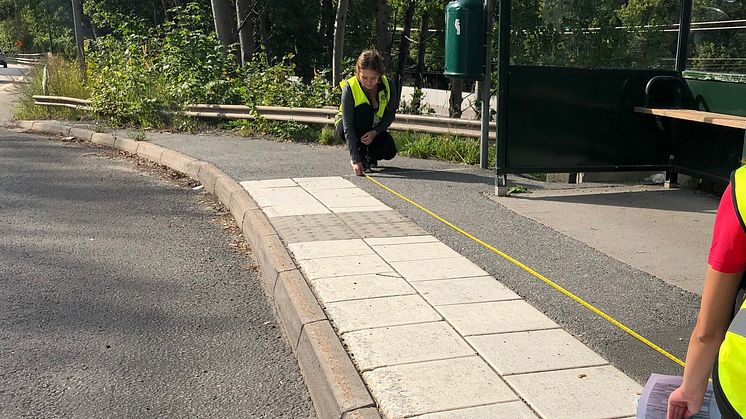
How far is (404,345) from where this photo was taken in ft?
12.6

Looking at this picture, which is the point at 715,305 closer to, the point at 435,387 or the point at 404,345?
the point at 435,387

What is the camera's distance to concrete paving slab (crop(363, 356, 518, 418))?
126 inches

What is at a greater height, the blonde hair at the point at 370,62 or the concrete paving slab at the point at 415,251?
the blonde hair at the point at 370,62

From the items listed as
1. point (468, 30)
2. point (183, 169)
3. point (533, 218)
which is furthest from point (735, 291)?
point (183, 169)

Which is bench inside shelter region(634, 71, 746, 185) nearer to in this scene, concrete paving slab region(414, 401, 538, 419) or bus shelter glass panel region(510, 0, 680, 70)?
bus shelter glass panel region(510, 0, 680, 70)

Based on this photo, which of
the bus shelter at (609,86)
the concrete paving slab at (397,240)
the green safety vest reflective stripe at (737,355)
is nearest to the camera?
the green safety vest reflective stripe at (737,355)

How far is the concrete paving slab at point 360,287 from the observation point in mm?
4638

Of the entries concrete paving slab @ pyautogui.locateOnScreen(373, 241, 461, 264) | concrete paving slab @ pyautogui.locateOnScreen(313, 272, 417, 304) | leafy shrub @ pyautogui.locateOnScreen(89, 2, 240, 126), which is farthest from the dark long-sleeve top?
leafy shrub @ pyautogui.locateOnScreen(89, 2, 240, 126)

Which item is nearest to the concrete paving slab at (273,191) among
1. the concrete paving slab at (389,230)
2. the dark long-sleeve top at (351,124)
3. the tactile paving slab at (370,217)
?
the dark long-sleeve top at (351,124)

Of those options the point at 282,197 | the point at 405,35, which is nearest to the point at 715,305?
the point at 282,197

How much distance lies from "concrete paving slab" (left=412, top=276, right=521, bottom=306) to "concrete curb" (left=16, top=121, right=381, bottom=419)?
0.73 meters

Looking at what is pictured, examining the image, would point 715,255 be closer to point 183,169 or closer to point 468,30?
point 468,30

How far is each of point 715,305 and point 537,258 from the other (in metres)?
3.72

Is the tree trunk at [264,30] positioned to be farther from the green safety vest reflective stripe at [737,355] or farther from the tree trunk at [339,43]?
the green safety vest reflective stripe at [737,355]
